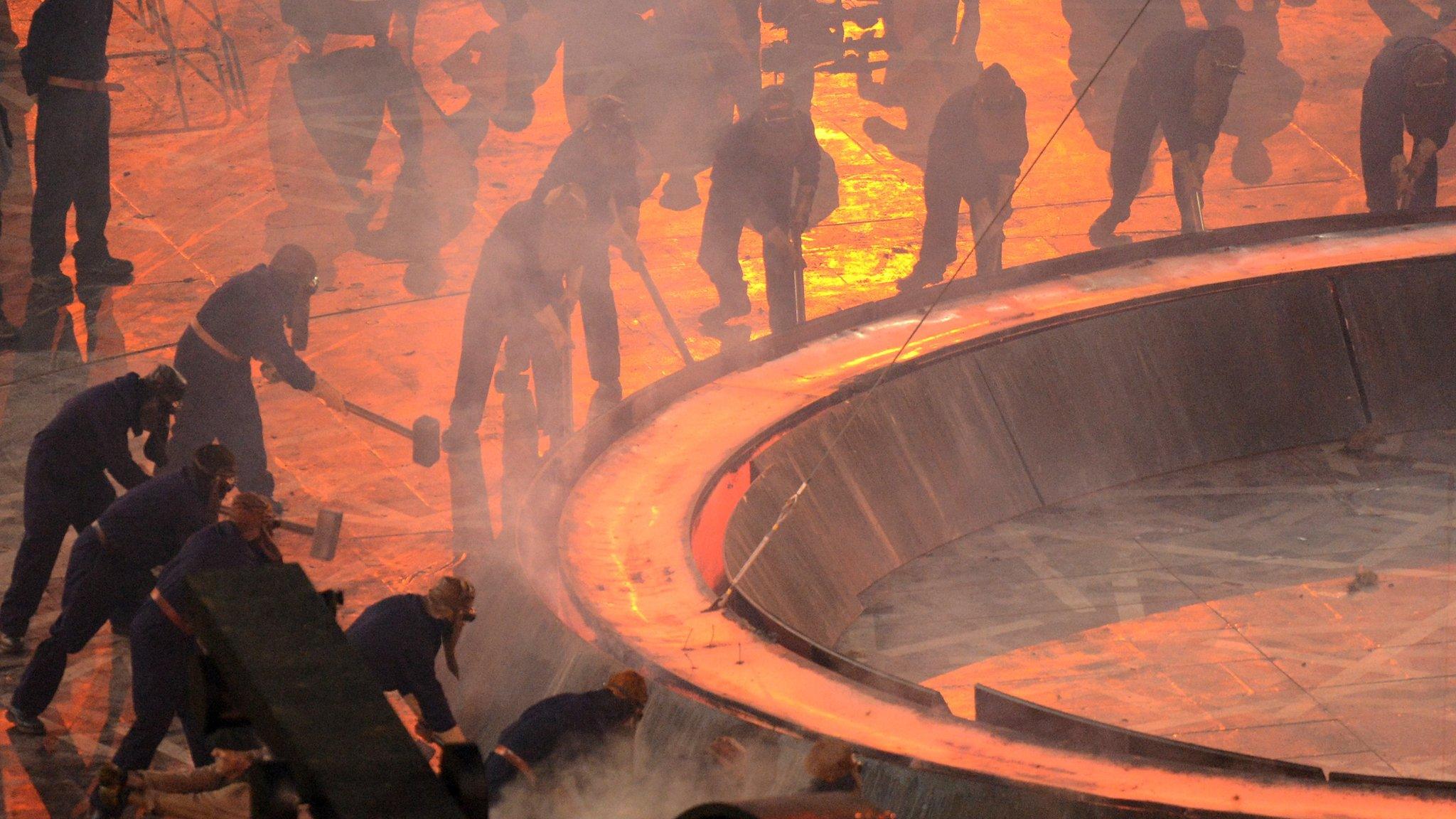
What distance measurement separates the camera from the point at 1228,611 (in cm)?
766

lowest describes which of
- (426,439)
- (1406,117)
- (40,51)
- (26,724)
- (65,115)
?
(26,724)

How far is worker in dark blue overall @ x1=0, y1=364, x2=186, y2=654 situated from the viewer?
6.85 metres

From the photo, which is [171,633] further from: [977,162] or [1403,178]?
[1403,178]

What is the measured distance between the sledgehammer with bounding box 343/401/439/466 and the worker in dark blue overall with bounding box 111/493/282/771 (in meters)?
2.22

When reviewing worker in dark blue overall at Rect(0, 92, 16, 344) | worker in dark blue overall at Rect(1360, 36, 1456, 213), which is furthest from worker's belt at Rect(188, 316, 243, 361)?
worker in dark blue overall at Rect(1360, 36, 1456, 213)

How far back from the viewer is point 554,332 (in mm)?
8750

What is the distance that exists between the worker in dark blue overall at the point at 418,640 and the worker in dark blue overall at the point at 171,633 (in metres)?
0.56

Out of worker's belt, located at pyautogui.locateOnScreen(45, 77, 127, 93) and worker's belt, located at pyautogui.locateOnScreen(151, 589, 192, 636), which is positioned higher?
worker's belt, located at pyautogui.locateOnScreen(45, 77, 127, 93)

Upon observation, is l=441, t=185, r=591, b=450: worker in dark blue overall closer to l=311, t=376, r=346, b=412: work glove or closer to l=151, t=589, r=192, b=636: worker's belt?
l=311, t=376, r=346, b=412: work glove

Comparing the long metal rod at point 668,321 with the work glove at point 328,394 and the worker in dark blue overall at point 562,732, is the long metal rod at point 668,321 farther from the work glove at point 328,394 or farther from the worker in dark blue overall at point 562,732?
the worker in dark blue overall at point 562,732

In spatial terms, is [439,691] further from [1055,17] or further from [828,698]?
[1055,17]

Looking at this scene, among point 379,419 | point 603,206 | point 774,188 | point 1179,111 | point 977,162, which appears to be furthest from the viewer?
point 1179,111

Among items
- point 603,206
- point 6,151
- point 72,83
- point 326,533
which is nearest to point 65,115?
point 72,83

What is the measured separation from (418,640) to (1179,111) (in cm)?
773
